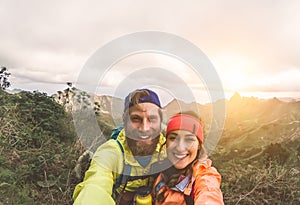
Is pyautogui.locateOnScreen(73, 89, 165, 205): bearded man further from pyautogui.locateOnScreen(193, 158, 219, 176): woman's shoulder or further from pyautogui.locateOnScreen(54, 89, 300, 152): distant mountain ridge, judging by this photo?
pyautogui.locateOnScreen(54, 89, 300, 152): distant mountain ridge

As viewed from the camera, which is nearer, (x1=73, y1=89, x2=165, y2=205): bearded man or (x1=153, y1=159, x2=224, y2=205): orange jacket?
(x1=153, y1=159, x2=224, y2=205): orange jacket

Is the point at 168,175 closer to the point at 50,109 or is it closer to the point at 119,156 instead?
the point at 119,156

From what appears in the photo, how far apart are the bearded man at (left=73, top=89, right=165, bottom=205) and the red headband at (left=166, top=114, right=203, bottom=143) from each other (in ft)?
0.48

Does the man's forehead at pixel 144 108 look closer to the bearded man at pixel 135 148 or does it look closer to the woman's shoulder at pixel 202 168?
the bearded man at pixel 135 148

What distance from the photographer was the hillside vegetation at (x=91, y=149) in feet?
15.4

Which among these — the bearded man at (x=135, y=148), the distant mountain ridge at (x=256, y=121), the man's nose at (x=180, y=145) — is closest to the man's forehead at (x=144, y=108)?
the bearded man at (x=135, y=148)

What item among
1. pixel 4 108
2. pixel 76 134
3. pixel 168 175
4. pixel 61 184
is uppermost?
pixel 4 108

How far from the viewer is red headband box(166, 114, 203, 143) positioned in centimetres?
282

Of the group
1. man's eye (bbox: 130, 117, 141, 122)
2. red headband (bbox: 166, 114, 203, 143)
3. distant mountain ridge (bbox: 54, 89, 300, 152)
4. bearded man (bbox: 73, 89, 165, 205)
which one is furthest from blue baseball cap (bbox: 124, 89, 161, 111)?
distant mountain ridge (bbox: 54, 89, 300, 152)

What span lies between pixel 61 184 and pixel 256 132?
11.6 ft

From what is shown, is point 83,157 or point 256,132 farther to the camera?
point 256,132

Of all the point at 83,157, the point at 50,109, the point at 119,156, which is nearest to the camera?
the point at 119,156

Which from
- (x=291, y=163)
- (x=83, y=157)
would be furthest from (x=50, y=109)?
(x=291, y=163)

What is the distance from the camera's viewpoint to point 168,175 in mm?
2889
